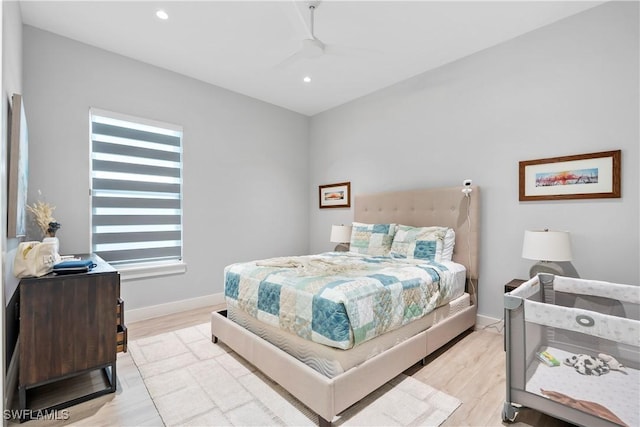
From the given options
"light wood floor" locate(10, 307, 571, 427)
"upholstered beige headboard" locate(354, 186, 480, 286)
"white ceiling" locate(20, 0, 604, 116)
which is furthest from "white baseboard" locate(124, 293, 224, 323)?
"white ceiling" locate(20, 0, 604, 116)

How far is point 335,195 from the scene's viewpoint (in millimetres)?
4879

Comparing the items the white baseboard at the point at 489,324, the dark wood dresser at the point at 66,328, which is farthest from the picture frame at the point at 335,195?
the dark wood dresser at the point at 66,328

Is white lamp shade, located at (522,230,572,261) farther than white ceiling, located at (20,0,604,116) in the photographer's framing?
No

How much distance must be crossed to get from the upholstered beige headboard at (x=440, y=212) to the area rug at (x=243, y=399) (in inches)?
63.9

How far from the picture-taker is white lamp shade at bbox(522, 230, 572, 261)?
2.42 metres

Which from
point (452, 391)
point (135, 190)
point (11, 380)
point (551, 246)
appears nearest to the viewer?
point (11, 380)

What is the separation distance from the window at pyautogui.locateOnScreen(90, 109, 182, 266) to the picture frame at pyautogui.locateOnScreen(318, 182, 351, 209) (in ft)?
7.38

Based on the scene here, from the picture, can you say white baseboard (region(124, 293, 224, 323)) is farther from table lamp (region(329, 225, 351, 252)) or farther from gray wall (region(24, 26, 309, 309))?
table lamp (region(329, 225, 351, 252))

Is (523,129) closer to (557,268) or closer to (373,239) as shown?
(557,268)

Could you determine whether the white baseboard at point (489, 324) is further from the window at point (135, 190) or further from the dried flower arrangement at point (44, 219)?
the dried flower arrangement at point (44, 219)

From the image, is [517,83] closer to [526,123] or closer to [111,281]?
[526,123]

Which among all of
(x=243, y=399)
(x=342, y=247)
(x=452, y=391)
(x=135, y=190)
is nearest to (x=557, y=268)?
(x=452, y=391)

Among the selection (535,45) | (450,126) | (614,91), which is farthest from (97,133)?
(614,91)

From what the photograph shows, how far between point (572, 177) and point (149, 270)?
4464 mm
